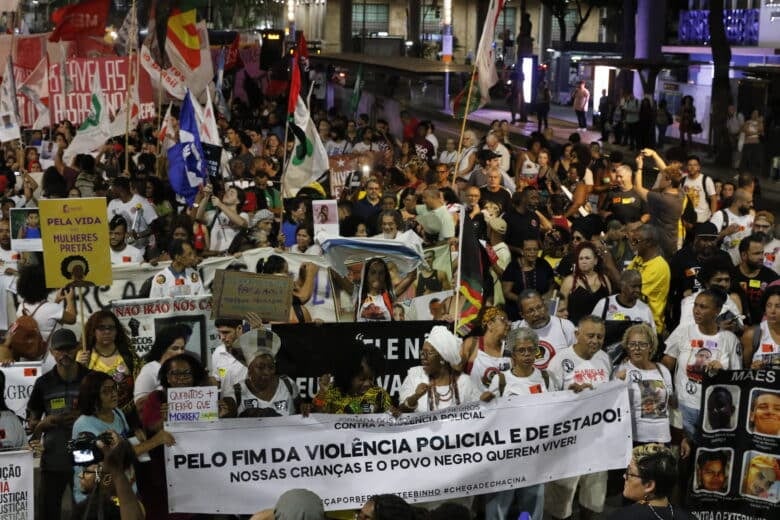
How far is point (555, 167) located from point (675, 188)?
11.6 ft

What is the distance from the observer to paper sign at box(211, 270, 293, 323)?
8930mm

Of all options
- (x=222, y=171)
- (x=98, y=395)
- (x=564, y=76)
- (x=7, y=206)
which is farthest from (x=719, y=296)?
(x=564, y=76)

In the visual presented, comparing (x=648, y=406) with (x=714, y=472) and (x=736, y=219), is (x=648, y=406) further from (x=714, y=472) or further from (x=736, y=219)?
(x=736, y=219)

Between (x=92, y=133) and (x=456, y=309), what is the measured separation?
355 inches

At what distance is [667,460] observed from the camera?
19.7 ft

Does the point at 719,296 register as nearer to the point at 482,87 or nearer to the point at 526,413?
the point at 526,413

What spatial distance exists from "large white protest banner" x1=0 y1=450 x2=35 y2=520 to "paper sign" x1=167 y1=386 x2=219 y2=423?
74cm

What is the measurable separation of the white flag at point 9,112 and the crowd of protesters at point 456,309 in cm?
57

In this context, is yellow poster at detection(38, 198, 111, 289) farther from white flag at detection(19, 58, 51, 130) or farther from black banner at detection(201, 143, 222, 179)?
white flag at detection(19, 58, 51, 130)

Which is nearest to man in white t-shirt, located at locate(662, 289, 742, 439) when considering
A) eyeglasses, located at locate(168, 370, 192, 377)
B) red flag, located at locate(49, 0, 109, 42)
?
eyeglasses, located at locate(168, 370, 192, 377)

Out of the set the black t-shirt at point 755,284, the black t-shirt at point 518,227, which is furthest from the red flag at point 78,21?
the black t-shirt at point 755,284

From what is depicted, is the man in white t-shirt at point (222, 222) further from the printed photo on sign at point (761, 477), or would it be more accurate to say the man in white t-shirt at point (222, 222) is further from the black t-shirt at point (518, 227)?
the printed photo on sign at point (761, 477)

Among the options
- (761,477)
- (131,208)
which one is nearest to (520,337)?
(761,477)

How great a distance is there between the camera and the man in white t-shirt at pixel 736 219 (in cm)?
1188
